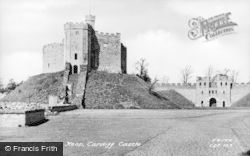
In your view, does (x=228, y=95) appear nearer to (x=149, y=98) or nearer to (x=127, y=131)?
(x=149, y=98)

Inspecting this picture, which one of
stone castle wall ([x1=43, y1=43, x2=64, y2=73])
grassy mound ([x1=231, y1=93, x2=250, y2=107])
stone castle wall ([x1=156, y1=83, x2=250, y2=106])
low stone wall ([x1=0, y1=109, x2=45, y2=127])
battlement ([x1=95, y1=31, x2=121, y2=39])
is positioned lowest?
grassy mound ([x1=231, y1=93, x2=250, y2=107])

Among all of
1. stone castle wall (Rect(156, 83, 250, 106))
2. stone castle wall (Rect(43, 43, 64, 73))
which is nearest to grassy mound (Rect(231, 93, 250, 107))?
stone castle wall (Rect(156, 83, 250, 106))

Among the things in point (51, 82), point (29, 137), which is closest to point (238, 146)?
point (29, 137)

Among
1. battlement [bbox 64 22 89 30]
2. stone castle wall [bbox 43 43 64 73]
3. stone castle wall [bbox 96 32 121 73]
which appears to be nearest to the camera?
battlement [bbox 64 22 89 30]

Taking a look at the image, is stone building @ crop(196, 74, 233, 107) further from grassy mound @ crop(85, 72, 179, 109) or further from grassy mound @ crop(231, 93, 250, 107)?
grassy mound @ crop(85, 72, 179, 109)

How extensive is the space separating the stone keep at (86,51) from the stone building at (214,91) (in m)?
22.6

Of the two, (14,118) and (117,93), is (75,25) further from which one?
(14,118)

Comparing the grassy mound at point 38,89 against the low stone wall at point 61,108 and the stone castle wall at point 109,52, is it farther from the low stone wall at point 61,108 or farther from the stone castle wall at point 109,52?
the low stone wall at point 61,108

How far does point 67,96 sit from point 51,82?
6199 mm

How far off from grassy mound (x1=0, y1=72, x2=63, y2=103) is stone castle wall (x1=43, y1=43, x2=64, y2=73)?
1721 mm

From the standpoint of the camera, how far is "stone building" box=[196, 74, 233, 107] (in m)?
71.9

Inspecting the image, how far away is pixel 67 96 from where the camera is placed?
4281 cm

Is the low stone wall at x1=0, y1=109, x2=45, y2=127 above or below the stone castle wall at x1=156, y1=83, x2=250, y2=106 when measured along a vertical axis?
above

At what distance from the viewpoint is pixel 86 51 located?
5144 centimetres
